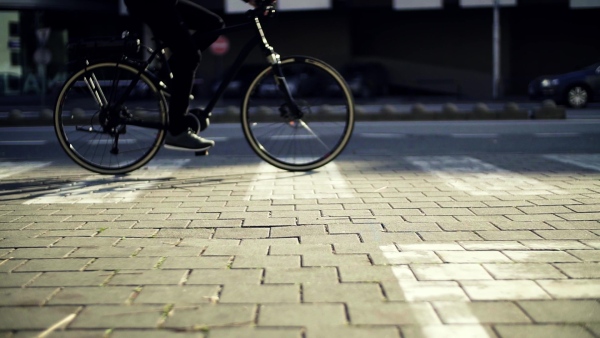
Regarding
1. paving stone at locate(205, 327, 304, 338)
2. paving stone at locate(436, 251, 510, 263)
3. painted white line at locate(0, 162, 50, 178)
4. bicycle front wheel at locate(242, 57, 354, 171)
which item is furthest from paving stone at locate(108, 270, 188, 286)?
painted white line at locate(0, 162, 50, 178)

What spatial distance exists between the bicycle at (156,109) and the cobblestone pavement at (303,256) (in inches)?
10.2

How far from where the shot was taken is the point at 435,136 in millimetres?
10312

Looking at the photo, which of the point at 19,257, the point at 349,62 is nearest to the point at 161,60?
the point at 19,257

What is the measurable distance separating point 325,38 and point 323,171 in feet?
98.0

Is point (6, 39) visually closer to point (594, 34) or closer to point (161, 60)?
point (594, 34)

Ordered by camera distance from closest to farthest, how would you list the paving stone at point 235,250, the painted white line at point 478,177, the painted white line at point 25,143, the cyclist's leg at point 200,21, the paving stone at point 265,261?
1. the paving stone at point 265,261
2. the paving stone at point 235,250
3. the painted white line at point 478,177
4. the cyclist's leg at point 200,21
5. the painted white line at point 25,143

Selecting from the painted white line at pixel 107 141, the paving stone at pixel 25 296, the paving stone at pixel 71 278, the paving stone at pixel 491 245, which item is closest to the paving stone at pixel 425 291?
the paving stone at pixel 491 245

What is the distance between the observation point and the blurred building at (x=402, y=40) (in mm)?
34875

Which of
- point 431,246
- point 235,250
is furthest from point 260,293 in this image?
point 431,246

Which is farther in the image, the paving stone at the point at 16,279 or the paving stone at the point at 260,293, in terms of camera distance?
the paving stone at the point at 16,279

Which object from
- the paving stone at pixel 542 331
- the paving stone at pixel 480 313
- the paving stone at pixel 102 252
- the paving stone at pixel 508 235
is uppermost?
the paving stone at pixel 102 252

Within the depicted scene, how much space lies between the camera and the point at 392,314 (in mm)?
2760

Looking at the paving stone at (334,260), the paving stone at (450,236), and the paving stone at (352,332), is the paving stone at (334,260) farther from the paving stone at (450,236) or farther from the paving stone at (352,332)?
the paving stone at (352,332)

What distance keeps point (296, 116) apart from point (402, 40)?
31247mm
